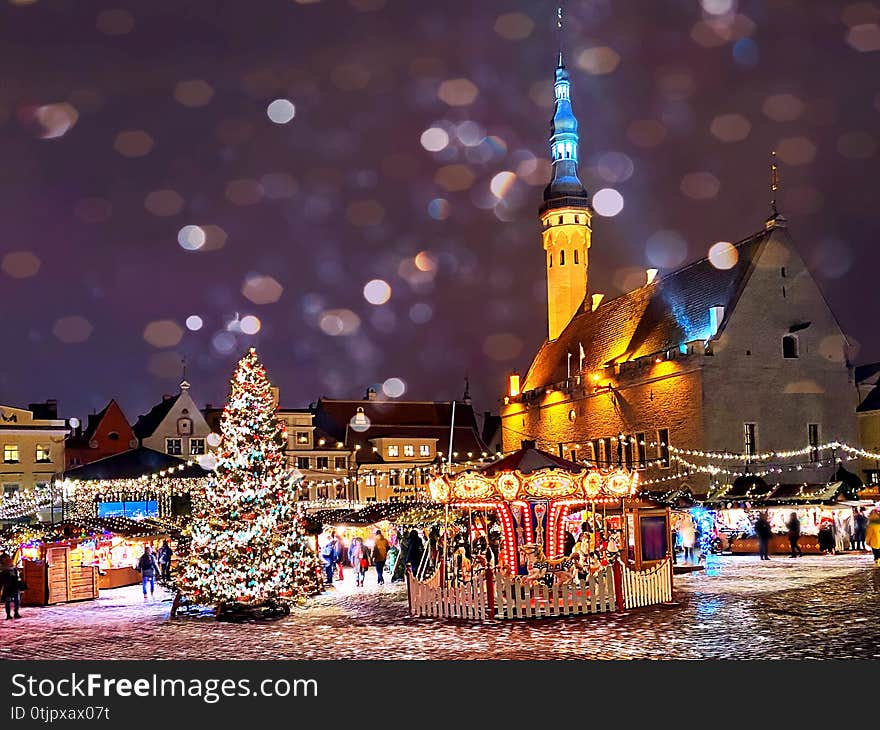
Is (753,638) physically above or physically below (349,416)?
below

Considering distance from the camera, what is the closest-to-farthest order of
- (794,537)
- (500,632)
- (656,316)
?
(500,632)
(794,537)
(656,316)

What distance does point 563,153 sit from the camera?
7544cm

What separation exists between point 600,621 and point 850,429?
36563 mm

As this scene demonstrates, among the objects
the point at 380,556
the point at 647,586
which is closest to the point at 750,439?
the point at 380,556

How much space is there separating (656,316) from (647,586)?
36855 millimetres

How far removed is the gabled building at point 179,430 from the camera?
7319cm

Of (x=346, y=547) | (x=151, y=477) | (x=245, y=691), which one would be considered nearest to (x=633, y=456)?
(x=346, y=547)

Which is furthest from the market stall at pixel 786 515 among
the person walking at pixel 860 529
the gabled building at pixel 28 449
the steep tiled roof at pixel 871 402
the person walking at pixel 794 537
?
the gabled building at pixel 28 449

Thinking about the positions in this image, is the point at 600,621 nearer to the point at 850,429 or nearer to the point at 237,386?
the point at 237,386

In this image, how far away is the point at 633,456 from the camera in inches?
2186

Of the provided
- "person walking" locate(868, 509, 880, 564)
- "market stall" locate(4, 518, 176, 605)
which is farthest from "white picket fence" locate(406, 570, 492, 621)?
"person walking" locate(868, 509, 880, 564)

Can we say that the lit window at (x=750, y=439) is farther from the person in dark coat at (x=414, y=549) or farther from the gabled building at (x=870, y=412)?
the person in dark coat at (x=414, y=549)

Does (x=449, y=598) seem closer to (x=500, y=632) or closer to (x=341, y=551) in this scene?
(x=500, y=632)

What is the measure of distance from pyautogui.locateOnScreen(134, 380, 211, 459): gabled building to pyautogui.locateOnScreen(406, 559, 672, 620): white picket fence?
54.5 m
